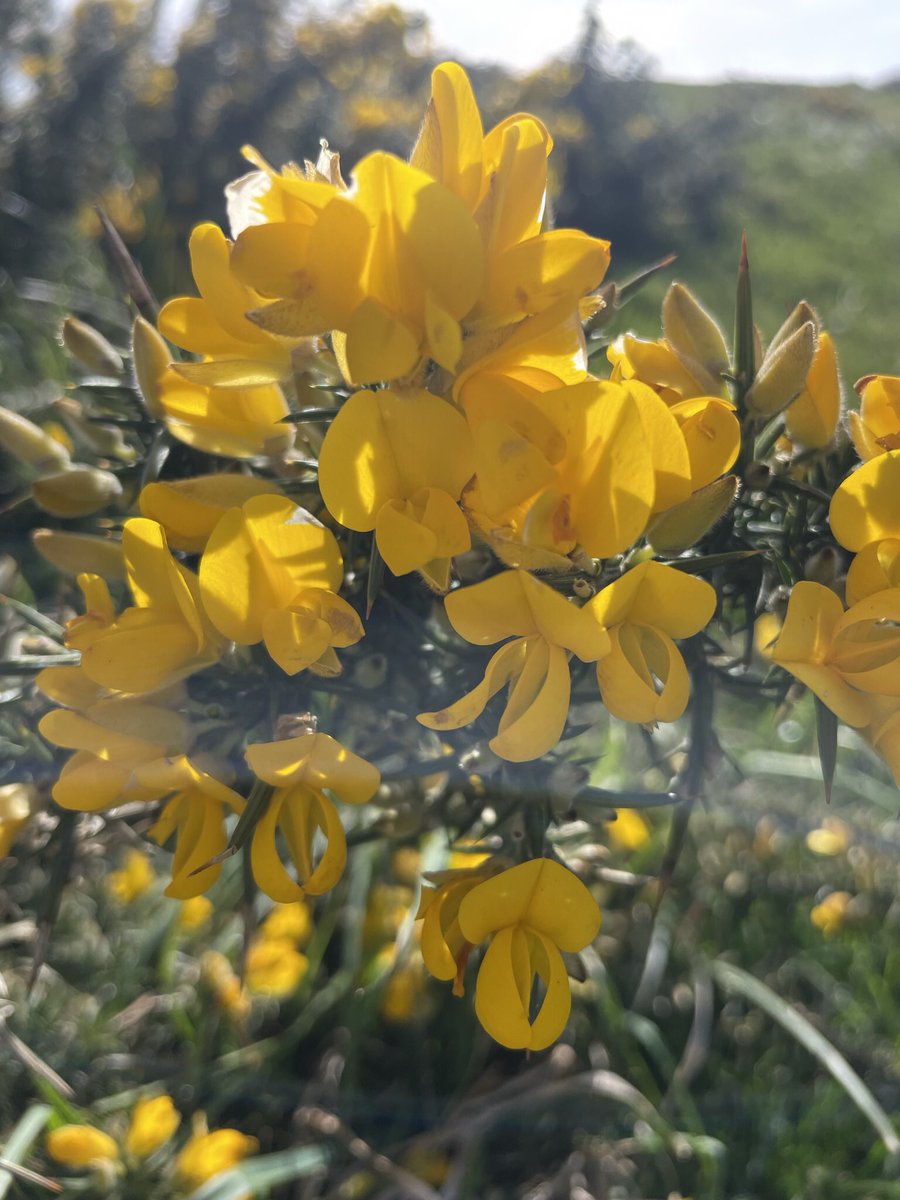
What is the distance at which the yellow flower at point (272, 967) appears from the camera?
1.09 metres

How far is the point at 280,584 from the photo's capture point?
356 millimetres

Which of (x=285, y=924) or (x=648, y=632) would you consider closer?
(x=648, y=632)

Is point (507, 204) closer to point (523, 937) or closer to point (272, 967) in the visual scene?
point (523, 937)

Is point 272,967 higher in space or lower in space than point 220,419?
lower

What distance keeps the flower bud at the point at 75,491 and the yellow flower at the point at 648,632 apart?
0.30m

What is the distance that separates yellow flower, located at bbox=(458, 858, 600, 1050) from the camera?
1.16 feet

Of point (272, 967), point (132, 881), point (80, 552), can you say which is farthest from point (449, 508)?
point (132, 881)

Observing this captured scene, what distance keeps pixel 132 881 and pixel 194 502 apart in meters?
1.04

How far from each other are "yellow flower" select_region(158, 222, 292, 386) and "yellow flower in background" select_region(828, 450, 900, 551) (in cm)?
24

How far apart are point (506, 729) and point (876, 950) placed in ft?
4.22

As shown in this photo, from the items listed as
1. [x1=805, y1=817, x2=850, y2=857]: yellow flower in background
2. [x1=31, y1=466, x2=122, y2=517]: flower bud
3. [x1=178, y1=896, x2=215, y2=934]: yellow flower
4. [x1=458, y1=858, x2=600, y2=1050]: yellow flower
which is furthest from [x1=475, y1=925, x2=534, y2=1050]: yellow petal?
[x1=805, y1=817, x2=850, y2=857]: yellow flower in background

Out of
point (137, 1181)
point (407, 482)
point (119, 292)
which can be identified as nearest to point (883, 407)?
point (407, 482)

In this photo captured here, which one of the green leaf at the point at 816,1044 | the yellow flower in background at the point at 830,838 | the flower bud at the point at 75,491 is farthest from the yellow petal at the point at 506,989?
the yellow flower in background at the point at 830,838

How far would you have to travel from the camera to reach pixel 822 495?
0.40 metres
